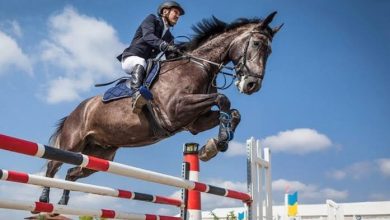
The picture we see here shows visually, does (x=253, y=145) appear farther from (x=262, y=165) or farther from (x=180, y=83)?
(x=180, y=83)

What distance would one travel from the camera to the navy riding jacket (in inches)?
199

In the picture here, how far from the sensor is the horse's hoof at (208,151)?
4410 millimetres

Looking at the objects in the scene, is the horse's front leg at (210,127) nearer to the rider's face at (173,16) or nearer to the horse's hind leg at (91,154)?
the rider's face at (173,16)

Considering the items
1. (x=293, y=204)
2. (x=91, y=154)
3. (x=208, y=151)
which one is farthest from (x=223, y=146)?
(x=293, y=204)

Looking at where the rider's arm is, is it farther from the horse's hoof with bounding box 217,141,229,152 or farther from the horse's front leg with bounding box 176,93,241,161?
the horse's hoof with bounding box 217,141,229,152

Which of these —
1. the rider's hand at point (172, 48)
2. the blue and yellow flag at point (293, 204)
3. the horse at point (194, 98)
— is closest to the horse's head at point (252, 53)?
the horse at point (194, 98)

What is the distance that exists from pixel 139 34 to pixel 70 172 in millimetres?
1929

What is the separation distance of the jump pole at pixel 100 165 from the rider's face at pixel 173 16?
199cm

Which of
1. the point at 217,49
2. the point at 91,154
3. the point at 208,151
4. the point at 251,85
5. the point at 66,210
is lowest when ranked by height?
the point at 66,210

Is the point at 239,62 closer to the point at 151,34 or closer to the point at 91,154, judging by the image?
the point at 151,34

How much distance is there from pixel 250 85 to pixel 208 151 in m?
0.82

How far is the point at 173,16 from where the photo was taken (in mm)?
5320

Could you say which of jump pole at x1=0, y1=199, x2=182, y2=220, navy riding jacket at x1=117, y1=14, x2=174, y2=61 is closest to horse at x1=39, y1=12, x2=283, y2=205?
navy riding jacket at x1=117, y1=14, x2=174, y2=61

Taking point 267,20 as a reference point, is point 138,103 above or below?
below
